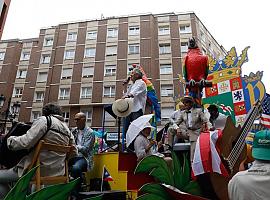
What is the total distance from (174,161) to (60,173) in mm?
1299

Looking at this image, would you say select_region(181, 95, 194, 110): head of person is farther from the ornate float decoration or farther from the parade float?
the ornate float decoration

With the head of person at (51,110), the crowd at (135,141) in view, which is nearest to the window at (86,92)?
the crowd at (135,141)

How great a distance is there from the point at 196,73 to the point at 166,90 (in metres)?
20.9

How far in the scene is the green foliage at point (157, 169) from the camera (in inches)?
98.3

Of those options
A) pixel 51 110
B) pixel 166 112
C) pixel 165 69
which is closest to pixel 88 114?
pixel 166 112

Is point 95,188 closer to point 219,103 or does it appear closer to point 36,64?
point 219,103

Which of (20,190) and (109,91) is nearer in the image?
(20,190)

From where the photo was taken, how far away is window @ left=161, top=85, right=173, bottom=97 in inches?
997

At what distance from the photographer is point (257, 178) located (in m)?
1.70

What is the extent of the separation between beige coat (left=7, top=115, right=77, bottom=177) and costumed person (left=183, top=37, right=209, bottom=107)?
2.58 metres

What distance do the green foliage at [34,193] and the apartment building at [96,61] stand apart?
22.7 meters

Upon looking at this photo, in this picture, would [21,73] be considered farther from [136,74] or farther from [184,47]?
[136,74]

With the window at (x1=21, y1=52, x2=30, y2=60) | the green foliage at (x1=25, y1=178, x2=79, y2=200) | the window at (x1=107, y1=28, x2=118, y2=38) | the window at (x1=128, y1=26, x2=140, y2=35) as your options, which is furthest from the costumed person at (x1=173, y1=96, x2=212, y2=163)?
the window at (x1=21, y1=52, x2=30, y2=60)

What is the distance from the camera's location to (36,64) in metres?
30.1
